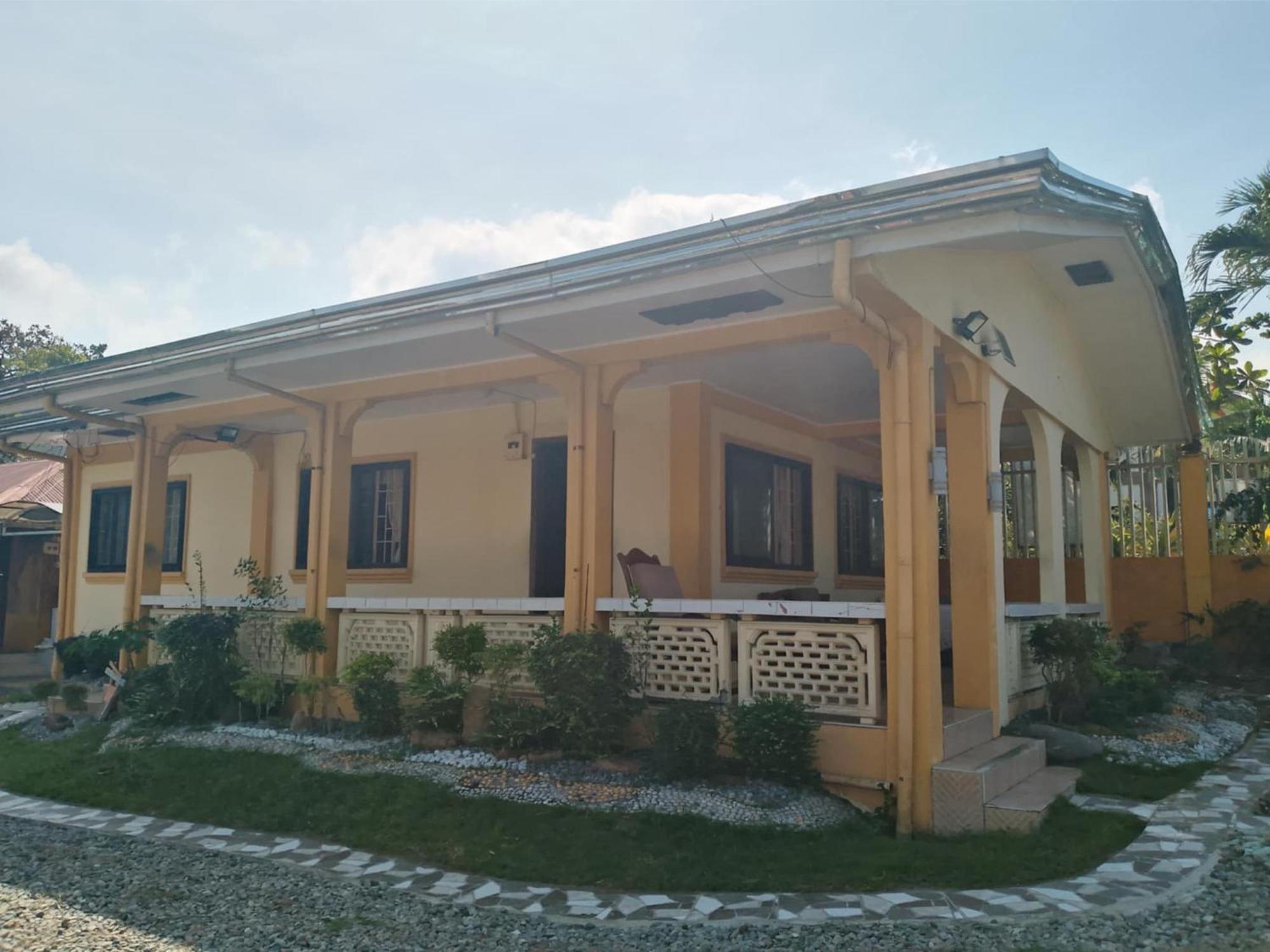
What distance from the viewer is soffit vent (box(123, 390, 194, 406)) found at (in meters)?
9.98

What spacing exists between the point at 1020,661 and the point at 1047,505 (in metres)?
1.58

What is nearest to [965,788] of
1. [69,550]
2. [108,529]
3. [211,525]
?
[211,525]

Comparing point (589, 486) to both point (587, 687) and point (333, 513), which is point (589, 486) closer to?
point (587, 687)

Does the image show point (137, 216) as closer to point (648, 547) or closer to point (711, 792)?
point (648, 547)

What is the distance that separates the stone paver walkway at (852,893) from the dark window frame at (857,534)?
6.20 meters

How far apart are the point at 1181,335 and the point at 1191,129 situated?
209 centimetres

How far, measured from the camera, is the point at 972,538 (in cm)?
725

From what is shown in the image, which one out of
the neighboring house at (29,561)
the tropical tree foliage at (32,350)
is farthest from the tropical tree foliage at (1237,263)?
the tropical tree foliage at (32,350)

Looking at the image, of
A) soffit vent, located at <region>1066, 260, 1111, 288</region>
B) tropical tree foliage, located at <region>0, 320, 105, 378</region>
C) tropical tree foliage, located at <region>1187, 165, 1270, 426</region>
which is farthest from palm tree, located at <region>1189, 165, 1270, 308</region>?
tropical tree foliage, located at <region>0, 320, 105, 378</region>

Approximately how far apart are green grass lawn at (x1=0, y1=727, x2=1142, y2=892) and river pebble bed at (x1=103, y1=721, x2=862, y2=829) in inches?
5.7

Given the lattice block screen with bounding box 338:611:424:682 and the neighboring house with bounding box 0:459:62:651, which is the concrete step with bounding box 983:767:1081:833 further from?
the neighboring house with bounding box 0:459:62:651

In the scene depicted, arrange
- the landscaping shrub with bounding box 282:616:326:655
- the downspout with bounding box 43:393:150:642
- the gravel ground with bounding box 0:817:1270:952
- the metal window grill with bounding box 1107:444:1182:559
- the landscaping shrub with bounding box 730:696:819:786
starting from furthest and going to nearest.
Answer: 1. the metal window grill with bounding box 1107:444:1182:559
2. the downspout with bounding box 43:393:150:642
3. the landscaping shrub with bounding box 282:616:326:655
4. the landscaping shrub with bounding box 730:696:819:786
5. the gravel ground with bounding box 0:817:1270:952

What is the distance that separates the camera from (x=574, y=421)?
26.0 feet

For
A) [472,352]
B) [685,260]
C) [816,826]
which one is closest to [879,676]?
[816,826]
